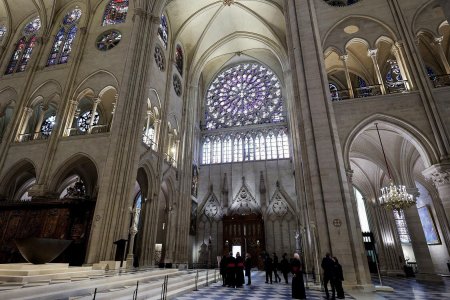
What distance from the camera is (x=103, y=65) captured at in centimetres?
1592

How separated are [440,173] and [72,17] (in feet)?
76.8

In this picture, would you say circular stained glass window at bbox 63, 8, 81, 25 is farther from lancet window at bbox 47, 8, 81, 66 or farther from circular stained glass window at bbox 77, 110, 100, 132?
circular stained glass window at bbox 77, 110, 100, 132

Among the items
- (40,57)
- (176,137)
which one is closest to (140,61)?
(176,137)

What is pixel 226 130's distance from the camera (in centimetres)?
2467

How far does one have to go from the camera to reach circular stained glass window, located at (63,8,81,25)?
18734 mm

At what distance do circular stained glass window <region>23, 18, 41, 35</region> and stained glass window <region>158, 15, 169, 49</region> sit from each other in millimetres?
9527

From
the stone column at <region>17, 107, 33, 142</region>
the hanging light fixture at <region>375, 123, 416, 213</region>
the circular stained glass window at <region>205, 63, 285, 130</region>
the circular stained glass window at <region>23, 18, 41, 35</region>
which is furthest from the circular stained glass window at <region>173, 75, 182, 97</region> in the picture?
the hanging light fixture at <region>375, 123, 416, 213</region>

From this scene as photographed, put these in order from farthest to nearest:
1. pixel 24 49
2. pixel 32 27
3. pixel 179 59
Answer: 1. pixel 179 59
2. pixel 32 27
3. pixel 24 49

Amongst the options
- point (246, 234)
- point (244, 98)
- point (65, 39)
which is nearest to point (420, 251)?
point (246, 234)

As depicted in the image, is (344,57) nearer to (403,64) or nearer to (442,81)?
(403,64)

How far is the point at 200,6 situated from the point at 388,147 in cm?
1654

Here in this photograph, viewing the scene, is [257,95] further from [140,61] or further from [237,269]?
[237,269]

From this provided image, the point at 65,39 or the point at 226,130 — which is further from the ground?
the point at 65,39

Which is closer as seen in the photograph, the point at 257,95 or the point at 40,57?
the point at 40,57
